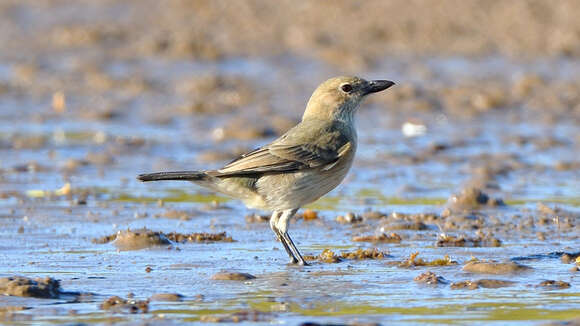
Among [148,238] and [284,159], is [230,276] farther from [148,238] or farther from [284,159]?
[148,238]

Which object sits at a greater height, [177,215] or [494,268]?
[177,215]

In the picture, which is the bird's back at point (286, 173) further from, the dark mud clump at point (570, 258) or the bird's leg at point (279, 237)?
the dark mud clump at point (570, 258)

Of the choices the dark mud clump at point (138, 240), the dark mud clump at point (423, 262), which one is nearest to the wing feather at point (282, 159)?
the dark mud clump at point (138, 240)

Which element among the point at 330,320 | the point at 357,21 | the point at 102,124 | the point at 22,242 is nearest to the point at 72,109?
the point at 102,124

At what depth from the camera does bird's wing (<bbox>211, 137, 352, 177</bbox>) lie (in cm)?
792

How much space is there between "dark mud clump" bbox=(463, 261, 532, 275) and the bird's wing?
132 cm

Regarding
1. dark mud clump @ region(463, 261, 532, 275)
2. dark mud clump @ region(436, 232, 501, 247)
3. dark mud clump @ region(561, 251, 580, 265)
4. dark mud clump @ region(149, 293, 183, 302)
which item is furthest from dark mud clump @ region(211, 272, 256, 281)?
dark mud clump @ region(561, 251, 580, 265)

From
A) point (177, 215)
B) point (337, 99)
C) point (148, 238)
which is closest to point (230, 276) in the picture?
point (148, 238)

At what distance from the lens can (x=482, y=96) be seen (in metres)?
15.4

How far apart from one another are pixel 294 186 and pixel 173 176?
0.88 metres

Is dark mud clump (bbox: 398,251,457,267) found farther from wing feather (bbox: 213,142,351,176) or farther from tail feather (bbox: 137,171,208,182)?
tail feather (bbox: 137,171,208,182)

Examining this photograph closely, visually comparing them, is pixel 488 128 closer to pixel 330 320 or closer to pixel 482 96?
pixel 482 96

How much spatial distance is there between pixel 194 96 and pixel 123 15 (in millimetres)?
3200

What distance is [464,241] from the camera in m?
8.45
